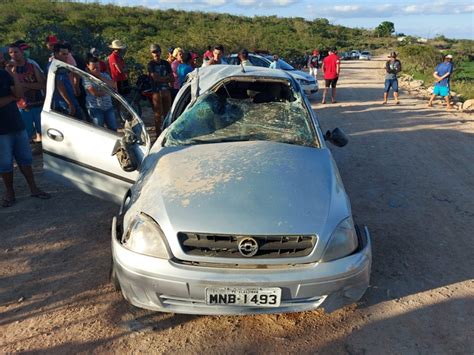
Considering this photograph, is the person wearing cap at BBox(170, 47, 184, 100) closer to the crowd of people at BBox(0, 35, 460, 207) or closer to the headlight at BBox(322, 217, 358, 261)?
the crowd of people at BBox(0, 35, 460, 207)

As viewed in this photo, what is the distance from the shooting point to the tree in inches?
3553

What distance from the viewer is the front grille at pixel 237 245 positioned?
2.42m

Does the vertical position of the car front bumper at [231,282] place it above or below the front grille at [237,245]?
below

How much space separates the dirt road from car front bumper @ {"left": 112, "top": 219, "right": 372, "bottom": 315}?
1.06ft

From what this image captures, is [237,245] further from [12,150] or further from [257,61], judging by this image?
[257,61]

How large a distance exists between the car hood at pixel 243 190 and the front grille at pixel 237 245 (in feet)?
0.16

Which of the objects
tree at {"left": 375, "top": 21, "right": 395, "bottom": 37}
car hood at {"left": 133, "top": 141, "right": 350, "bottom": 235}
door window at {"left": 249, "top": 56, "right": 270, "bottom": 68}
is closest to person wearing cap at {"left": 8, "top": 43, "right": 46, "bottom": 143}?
car hood at {"left": 133, "top": 141, "right": 350, "bottom": 235}

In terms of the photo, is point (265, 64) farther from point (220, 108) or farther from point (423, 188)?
point (220, 108)

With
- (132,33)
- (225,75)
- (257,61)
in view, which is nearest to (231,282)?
(225,75)

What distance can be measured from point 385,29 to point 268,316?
10174cm

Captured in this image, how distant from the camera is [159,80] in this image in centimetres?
741

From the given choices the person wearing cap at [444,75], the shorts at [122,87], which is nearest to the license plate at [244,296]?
the shorts at [122,87]

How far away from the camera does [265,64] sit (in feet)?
45.4

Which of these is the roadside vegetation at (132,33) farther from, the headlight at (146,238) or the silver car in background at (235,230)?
the headlight at (146,238)
